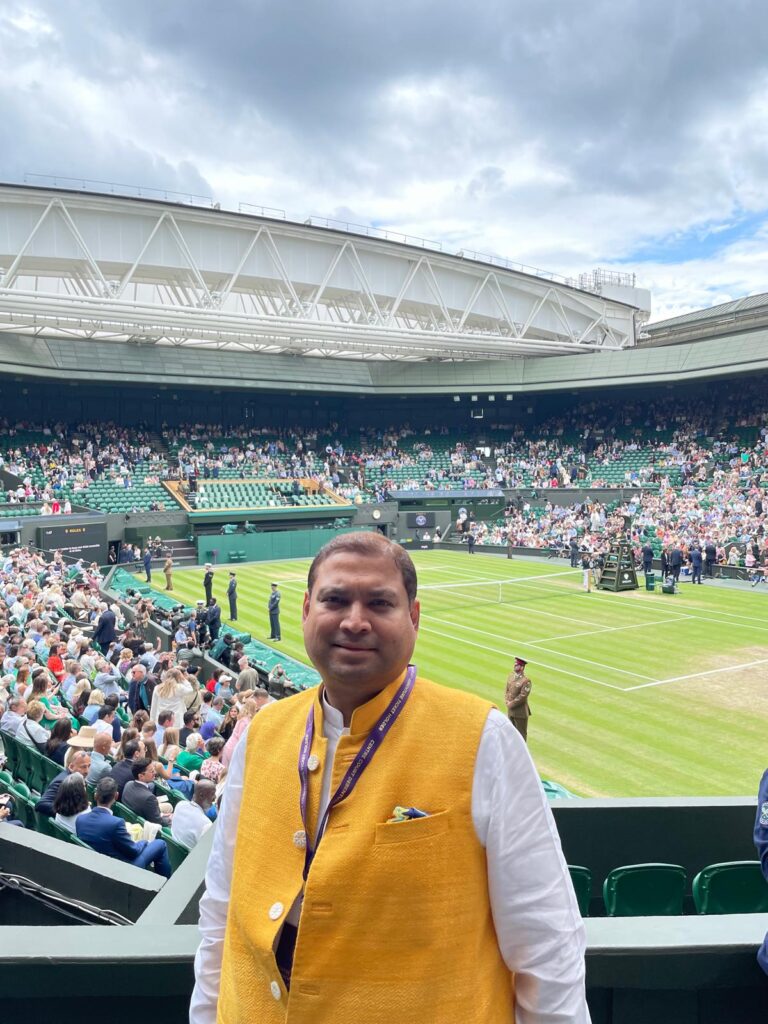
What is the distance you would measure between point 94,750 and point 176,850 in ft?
7.01

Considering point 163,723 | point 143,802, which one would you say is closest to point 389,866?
point 143,802

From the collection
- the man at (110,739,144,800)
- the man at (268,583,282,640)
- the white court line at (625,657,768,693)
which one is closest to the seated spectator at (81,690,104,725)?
the man at (110,739,144,800)

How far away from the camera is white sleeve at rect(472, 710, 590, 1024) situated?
5.94 feet

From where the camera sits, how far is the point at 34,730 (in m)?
8.56

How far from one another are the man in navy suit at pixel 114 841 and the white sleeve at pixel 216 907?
401cm

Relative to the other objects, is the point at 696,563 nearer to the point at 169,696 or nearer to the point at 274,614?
the point at 274,614

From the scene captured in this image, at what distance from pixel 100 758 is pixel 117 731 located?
1934mm

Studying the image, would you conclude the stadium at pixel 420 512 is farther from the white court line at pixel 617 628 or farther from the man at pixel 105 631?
the man at pixel 105 631

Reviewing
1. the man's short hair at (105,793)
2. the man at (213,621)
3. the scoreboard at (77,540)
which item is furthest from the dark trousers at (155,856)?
the scoreboard at (77,540)

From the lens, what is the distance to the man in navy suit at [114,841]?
5.79 m

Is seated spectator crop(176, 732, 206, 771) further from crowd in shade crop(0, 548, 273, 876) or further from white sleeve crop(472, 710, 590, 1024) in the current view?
white sleeve crop(472, 710, 590, 1024)

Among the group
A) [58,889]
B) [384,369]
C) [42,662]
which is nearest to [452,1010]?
[58,889]

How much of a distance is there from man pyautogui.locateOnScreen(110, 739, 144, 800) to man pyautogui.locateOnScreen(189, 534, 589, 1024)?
18.3 feet

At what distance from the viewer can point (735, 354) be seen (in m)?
42.6
